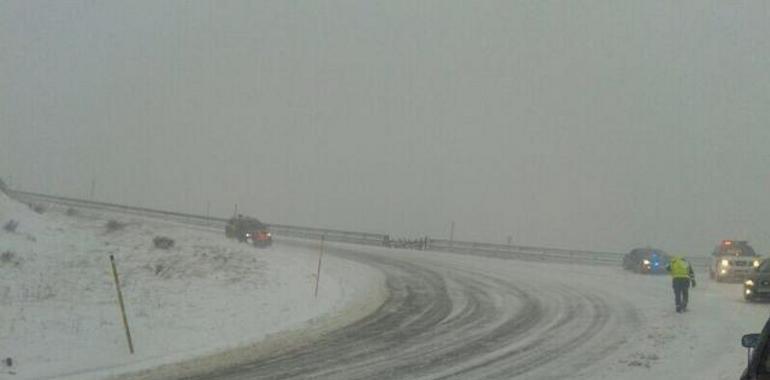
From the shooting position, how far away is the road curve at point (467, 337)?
42.5 feet

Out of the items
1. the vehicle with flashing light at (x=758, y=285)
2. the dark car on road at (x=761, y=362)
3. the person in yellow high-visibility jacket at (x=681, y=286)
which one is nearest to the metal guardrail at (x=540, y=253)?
the vehicle with flashing light at (x=758, y=285)

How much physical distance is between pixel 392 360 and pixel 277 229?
55369 millimetres

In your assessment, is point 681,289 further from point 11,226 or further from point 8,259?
point 11,226

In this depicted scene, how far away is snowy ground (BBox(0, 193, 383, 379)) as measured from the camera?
47.0 ft

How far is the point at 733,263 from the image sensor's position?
34.7 m

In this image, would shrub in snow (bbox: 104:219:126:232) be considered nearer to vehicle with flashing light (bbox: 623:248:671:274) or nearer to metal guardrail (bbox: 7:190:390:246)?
metal guardrail (bbox: 7:190:390:246)

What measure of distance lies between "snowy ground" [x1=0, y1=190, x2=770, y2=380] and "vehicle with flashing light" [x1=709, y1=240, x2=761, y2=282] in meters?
3.92

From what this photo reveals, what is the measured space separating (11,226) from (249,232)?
1700cm

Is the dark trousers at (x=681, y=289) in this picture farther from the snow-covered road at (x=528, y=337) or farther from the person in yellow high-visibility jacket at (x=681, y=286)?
the snow-covered road at (x=528, y=337)

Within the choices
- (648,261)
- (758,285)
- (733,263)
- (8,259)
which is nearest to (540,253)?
(648,261)

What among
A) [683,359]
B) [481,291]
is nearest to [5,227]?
[481,291]

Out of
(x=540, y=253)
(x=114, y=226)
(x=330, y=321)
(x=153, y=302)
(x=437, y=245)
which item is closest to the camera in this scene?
(x=330, y=321)

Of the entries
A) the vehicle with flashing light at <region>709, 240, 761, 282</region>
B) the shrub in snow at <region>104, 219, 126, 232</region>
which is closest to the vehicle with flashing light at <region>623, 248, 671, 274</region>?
the vehicle with flashing light at <region>709, 240, 761, 282</region>

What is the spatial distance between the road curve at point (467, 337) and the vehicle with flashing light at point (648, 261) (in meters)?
13.6
